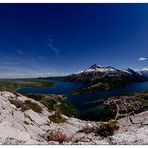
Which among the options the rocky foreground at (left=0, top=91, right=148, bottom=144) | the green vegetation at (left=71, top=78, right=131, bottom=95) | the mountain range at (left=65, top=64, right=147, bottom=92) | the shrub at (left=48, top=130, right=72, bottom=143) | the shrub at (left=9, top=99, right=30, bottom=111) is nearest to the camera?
the rocky foreground at (left=0, top=91, right=148, bottom=144)

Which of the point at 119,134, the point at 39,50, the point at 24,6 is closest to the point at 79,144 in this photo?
the point at 119,134

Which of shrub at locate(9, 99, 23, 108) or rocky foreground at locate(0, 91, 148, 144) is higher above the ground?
shrub at locate(9, 99, 23, 108)

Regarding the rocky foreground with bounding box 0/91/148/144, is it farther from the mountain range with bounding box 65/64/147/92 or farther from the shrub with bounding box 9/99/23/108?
the mountain range with bounding box 65/64/147/92

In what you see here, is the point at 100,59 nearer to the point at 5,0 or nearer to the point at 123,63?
the point at 123,63

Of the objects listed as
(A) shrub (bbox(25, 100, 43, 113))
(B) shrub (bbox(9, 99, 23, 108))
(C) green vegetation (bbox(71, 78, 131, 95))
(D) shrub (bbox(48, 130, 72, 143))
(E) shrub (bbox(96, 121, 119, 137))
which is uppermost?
(C) green vegetation (bbox(71, 78, 131, 95))

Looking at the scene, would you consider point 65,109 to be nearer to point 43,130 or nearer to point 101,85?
point 101,85

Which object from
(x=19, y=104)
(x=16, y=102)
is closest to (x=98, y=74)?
(x=19, y=104)

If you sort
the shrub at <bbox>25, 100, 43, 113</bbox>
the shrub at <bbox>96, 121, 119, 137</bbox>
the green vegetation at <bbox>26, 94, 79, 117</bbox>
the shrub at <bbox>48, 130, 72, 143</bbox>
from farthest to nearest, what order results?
the green vegetation at <bbox>26, 94, 79, 117</bbox> → the shrub at <bbox>25, 100, 43, 113</bbox> → the shrub at <bbox>96, 121, 119, 137</bbox> → the shrub at <bbox>48, 130, 72, 143</bbox>

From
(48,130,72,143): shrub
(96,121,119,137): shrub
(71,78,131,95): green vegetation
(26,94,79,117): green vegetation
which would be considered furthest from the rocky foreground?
(26,94,79,117): green vegetation

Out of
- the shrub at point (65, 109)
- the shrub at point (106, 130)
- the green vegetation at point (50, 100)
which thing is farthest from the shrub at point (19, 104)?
the shrub at point (65, 109)
